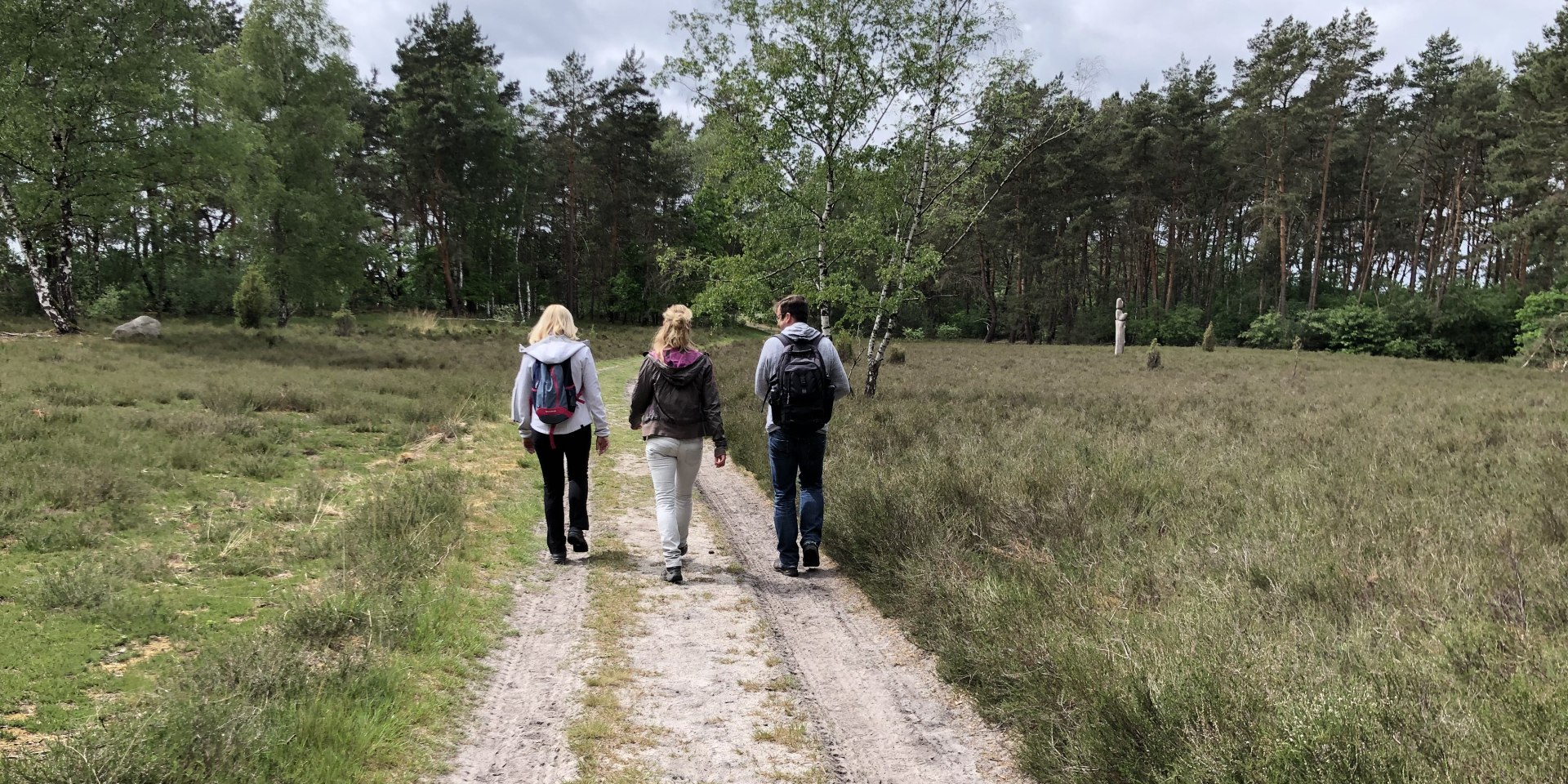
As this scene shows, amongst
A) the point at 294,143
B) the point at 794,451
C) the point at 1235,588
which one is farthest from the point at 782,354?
the point at 294,143

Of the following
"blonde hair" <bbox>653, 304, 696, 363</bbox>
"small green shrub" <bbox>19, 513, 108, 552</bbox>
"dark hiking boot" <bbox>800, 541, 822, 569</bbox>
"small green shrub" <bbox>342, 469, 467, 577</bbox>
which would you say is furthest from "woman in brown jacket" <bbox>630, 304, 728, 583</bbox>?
"small green shrub" <bbox>19, 513, 108, 552</bbox>

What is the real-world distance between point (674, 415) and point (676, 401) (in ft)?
0.34

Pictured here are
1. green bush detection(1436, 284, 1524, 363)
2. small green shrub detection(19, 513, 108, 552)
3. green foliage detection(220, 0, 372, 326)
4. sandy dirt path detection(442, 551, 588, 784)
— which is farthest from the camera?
green bush detection(1436, 284, 1524, 363)

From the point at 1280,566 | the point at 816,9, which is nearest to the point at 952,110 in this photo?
the point at 816,9

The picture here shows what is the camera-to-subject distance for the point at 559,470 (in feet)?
18.2

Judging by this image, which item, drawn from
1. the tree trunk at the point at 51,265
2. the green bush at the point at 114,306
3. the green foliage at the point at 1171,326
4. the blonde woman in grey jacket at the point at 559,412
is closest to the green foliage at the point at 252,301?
the tree trunk at the point at 51,265

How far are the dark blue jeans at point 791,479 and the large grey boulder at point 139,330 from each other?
22.8 m

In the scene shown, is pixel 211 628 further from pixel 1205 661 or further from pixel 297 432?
pixel 297 432

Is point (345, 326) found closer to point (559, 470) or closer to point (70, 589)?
point (559, 470)

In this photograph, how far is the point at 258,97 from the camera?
27.3 m

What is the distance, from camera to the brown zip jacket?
521cm

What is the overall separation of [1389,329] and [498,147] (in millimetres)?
49970

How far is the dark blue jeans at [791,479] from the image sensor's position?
5.42 m

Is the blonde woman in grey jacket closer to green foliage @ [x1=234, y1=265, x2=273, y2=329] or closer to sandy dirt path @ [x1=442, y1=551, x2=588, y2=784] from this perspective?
sandy dirt path @ [x1=442, y1=551, x2=588, y2=784]
